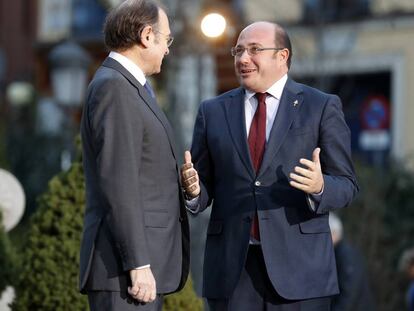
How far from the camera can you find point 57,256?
6.90 meters

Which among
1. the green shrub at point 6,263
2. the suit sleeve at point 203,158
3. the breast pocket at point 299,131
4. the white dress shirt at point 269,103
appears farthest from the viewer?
the green shrub at point 6,263

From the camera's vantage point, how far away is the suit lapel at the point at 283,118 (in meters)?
5.56

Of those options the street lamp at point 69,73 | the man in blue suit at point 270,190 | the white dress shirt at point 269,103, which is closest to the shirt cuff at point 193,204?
the man in blue suit at point 270,190

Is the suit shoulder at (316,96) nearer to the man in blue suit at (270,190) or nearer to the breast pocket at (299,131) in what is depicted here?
the man in blue suit at (270,190)

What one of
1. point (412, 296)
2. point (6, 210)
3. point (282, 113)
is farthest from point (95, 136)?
point (412, 296)

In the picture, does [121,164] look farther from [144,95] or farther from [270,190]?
[270,190]

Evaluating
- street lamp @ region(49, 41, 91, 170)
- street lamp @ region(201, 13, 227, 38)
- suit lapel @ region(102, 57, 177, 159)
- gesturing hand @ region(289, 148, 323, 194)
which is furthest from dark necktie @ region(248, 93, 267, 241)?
street lamp @ region(49, 41, 91, 170)

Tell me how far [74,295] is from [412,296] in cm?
415

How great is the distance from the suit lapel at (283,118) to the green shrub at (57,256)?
153 cm

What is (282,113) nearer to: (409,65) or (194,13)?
(194,13)

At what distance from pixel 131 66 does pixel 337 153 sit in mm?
1095

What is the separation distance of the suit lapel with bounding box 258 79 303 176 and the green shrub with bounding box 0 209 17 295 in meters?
2.77

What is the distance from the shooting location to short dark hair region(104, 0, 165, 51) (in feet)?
16.7

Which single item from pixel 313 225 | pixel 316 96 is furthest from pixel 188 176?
pixel 316 96
